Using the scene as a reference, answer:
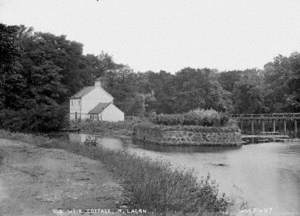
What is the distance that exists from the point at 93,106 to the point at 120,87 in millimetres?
19578

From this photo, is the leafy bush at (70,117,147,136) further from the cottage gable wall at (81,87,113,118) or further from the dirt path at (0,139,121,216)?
the dirt path at (0,139,121,216)

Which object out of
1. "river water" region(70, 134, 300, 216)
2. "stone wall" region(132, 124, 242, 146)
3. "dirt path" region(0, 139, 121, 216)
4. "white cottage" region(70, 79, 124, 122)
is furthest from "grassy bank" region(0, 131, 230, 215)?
"white cottage" region(70, 79, 124, 122)

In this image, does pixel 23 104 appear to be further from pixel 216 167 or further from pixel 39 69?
pixel 216 167

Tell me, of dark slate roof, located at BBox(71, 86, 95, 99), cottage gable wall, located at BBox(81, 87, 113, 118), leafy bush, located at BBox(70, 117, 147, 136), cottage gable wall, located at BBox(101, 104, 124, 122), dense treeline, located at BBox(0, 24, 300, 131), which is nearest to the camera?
dense treeline, located at BBox(0, 24, 300, 131)

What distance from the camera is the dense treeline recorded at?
2045 inches

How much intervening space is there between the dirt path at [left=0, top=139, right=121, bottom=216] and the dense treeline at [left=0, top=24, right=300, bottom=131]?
2810cm

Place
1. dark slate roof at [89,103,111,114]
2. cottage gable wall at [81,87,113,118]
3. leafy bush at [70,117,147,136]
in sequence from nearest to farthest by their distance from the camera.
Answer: leafy bush at [70,117,147,136]
dark slate roof at [89,103,111,114]
cottage gable wall at [81,87,113,118]

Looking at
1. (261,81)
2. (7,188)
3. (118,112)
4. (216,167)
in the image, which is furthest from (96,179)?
(261,81)

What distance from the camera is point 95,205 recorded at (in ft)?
30.2

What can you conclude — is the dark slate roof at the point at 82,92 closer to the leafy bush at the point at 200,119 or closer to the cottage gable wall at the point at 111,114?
the cottage gable wall at the point at 111,114

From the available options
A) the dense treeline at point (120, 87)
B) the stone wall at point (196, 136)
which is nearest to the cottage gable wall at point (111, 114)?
the dense treeline at point (120, 87)

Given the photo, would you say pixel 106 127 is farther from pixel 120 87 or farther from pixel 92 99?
pixel 120 87

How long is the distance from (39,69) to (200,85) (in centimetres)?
3807

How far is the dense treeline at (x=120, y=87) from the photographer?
51938mm
